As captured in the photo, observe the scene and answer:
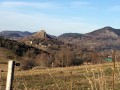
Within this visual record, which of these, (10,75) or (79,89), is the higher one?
(10,75)

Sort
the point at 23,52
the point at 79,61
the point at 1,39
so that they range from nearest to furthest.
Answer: the point at 79,61 < the point at 23,52 < the point at 1,39

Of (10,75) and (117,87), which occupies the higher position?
(10,75)

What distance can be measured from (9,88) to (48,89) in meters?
11.7

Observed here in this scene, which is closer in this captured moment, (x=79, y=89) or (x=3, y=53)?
(x=79, y=89)

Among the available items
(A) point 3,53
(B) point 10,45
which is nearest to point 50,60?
(A) point 3,53

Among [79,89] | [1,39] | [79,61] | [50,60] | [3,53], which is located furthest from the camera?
[1,39]

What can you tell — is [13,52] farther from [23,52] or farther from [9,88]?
[9,88]

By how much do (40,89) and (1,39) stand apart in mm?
157302

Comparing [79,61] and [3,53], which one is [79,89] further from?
[3,53]

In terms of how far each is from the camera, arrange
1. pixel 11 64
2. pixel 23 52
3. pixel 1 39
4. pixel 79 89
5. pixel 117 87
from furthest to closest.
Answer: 1. pixel 1 39
2. pixel 23 52
3. pixel 79 89
4. pixel 117 87
5. pixel 11 64

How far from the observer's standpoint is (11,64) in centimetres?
589

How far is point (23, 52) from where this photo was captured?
158000 millimetres

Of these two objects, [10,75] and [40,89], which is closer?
[10,75]

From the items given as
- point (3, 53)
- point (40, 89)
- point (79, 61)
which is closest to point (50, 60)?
point (79, 61)
